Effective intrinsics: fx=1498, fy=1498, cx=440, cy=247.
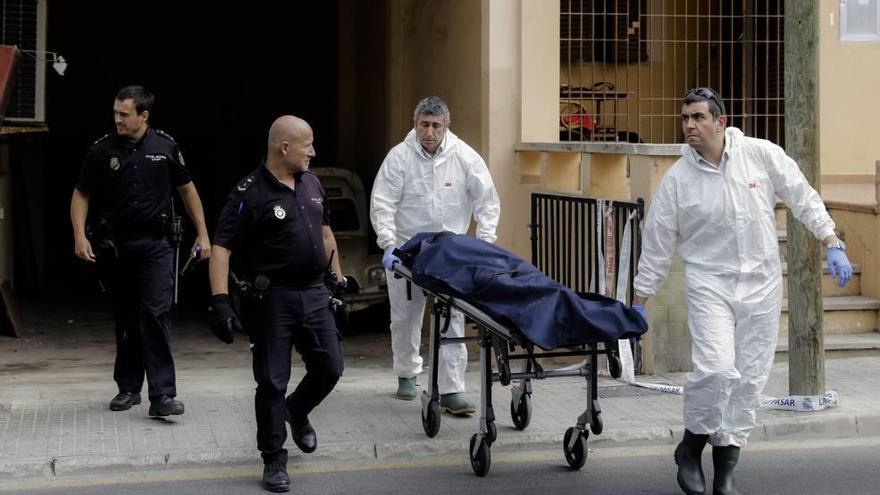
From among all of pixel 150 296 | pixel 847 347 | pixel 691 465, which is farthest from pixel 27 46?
pixel 691 465

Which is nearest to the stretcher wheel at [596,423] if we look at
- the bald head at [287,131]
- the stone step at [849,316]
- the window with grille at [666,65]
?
the bald head at [287,131]

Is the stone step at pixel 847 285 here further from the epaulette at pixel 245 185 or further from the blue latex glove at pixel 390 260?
the epaulette at pixel 245 185

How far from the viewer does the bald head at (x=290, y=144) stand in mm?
7781

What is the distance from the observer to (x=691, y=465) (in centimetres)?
768

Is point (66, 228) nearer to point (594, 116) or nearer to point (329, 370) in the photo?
point (594, 116)

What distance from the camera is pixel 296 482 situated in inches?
318

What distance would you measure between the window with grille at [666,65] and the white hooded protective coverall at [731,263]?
809 centimetres

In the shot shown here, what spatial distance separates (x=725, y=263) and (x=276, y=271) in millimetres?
2306

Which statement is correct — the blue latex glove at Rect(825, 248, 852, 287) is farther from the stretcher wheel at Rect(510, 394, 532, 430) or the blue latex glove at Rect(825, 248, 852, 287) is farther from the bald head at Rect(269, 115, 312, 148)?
the bald head at Rect(269, 115, 312, 148)

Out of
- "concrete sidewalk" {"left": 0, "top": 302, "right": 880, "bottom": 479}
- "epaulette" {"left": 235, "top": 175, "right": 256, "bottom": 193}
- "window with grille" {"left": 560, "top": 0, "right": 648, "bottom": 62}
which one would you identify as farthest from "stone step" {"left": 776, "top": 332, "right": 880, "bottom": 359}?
"epaulette" {"left": 235, "top": 175, "right": 256, "bottom": 193}

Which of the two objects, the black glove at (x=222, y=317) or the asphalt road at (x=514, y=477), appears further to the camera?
the asphalt road at (x=514, y=477)

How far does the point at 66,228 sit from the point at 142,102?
1665cm

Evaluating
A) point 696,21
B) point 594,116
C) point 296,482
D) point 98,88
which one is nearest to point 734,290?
point 296,482

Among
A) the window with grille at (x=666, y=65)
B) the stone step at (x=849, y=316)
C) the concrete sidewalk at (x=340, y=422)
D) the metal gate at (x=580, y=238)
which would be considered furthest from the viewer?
the window with grille at (x=666, y=65)
